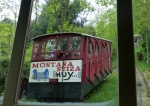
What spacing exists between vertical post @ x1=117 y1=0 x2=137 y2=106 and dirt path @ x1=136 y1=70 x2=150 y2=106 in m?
0.05

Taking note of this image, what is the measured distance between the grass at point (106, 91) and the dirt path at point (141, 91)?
0.13m

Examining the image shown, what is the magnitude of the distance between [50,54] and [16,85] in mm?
324

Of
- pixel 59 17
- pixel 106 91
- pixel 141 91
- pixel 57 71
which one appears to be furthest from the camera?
pixel 59 17

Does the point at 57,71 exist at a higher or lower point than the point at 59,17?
lower

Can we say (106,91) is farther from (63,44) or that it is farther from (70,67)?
(63,44)

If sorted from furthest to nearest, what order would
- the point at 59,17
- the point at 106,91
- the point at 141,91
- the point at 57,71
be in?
the point at 59,17 → the point at 57,71 → the point at 106,91 → the point at 141,91

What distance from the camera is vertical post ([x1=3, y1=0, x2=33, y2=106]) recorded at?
4.33 feet

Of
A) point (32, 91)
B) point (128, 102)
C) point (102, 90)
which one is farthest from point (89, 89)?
point (32, 91)

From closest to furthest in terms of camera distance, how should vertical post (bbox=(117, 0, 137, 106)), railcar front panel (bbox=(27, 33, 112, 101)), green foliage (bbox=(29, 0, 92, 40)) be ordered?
vertical post (bbox=(117, 0, 137, 106)), railcar front panel (bbox=(27, 33, 112, 101)), green foliage (bbox=(29, 0, 92, 40))

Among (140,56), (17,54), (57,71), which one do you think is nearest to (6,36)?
(17,54)

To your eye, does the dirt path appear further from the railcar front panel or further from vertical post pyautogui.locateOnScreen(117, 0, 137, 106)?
the railcar front panel

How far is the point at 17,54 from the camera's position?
1391mm

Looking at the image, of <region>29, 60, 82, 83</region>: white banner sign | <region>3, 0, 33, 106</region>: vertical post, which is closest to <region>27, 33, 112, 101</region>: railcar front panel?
<region>29, 60, 82, 83</region>: white banner sign

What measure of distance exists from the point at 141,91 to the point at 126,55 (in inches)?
9.1
